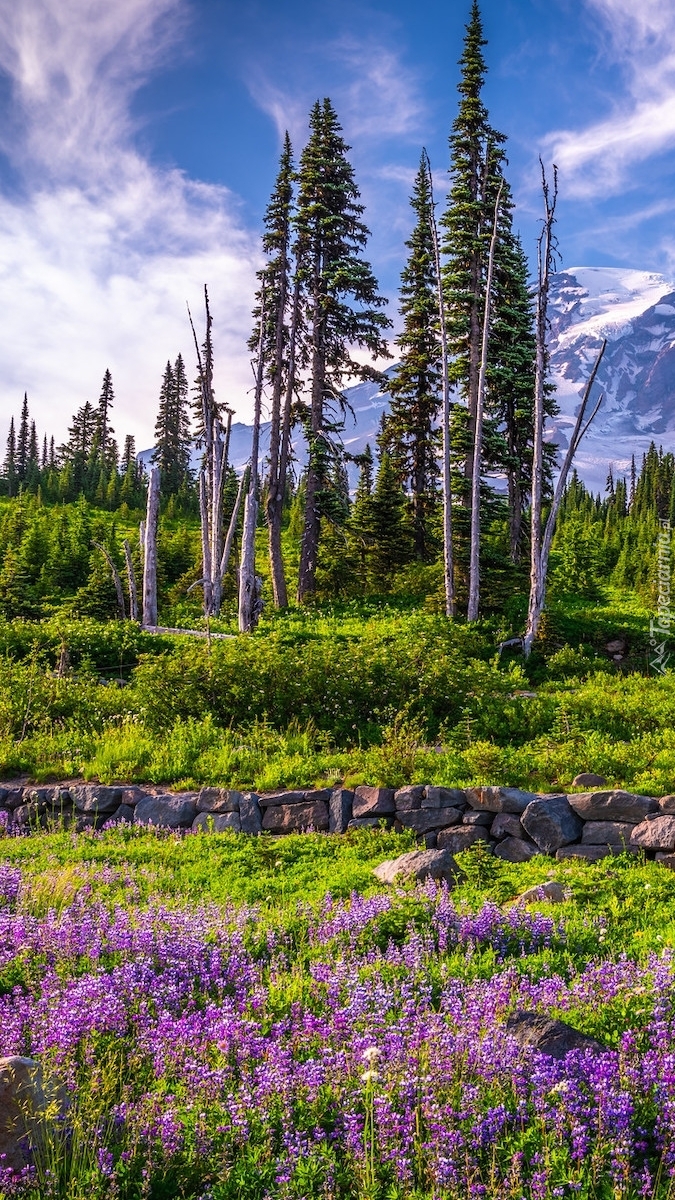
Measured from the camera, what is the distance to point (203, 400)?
95.3ft

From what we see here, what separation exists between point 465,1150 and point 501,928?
2346 millimetres

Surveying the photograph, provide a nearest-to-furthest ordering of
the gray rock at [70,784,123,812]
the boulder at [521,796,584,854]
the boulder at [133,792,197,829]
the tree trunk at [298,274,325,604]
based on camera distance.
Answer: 1. the boulder at [521,796,584,854]
2. the boulder at [133,792,197,829]
3. the gray rock at [70,784,123,812]
4. the tree trunk at [298,274,325,604]

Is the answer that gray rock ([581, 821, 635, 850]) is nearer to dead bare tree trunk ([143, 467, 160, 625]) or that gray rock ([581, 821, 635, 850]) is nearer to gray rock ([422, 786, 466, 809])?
gray rock ([422, 786, 466, 809])

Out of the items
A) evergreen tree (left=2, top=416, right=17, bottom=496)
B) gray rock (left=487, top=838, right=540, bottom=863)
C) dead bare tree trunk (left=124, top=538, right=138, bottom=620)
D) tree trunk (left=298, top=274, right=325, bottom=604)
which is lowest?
gray rock (left=487, top=838, right=540, bottom=863)

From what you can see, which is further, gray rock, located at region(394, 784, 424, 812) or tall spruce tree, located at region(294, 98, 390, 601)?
tall spruce tree, located at region(294, 98, 390, 601)

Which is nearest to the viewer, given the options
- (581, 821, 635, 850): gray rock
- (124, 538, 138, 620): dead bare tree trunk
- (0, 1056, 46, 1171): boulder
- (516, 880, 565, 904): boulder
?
(0, 1056, 46, 1171): boulder

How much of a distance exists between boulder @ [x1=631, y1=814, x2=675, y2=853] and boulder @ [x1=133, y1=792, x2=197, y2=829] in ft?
16.2

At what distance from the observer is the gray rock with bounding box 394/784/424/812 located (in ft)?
28.0

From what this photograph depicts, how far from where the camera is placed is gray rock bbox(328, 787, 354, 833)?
28.1 feet

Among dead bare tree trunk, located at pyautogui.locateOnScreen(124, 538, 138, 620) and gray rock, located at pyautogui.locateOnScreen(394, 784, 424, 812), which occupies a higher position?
dead bare tree trunk, located at pyautogui.locateOnScreen(124, 538, 138, 620)

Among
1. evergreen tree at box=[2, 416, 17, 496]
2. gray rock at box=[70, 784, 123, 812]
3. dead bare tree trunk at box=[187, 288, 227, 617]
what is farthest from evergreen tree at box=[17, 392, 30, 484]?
gray rock at box=[70, 784, 123, 812]

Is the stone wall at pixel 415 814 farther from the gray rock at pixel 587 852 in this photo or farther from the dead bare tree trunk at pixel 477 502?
the dead bare tree trunk at pixel 477 502

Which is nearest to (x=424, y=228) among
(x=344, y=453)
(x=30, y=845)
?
(x=344, y=453)

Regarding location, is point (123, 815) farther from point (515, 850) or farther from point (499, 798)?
point (515, 850)
